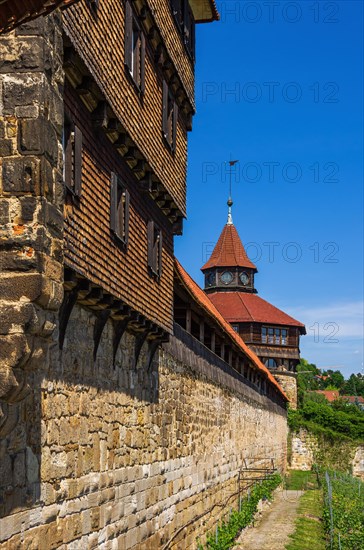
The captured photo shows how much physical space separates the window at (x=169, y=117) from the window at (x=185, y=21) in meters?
1.39

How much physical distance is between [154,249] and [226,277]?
147ft

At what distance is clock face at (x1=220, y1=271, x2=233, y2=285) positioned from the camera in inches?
2270

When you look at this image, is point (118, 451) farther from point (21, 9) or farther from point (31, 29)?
point (21, 9)

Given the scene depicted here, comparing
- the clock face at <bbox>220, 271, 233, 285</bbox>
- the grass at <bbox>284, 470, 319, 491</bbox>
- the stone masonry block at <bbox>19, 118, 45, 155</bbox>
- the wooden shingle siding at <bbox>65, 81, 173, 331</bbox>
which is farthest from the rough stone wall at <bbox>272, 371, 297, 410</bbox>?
the stone masonry block at <bbox>19, 118, 45, 155</bbox>

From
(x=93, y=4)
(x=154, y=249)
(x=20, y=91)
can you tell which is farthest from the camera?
(x=154, y=249)

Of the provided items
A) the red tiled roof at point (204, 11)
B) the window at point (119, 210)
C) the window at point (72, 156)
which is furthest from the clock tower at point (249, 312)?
the window at point (72, 156)

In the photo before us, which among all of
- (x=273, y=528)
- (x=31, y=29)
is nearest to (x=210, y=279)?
(x=273, y=528)

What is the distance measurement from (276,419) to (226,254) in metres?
19.0

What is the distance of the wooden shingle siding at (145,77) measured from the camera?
353 inches

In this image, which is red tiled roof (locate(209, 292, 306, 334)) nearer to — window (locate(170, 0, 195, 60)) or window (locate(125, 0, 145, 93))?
window (locate(170, 0, 195, 60))

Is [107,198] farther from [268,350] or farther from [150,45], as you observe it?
[268,350]

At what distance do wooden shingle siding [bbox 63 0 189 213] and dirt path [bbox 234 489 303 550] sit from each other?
10600 mm

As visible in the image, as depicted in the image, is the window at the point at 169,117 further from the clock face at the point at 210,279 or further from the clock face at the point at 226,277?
the clock face at the point at 210,279

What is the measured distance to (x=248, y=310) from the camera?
5369 centimetres
